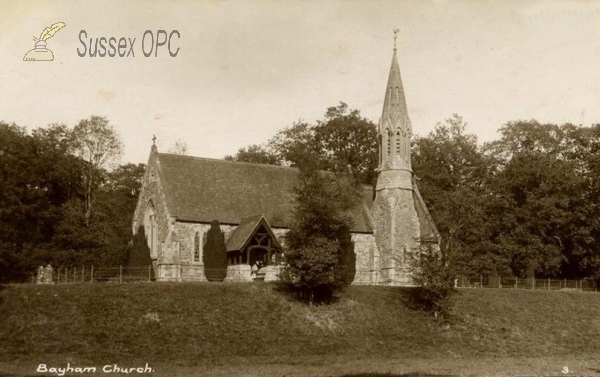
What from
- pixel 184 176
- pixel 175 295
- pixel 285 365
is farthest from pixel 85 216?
pixel 285 365

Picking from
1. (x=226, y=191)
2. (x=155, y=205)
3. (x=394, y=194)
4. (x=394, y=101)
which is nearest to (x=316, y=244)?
(x=226, y=191)

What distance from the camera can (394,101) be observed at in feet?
158

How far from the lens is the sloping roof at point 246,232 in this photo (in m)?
39.6

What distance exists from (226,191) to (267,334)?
55.1 feet

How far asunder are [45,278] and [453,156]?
35373mm

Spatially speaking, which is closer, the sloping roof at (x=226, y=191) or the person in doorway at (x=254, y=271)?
the person in doorway at (x=254, y=271)

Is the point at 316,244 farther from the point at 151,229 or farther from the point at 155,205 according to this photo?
the point at 151,229

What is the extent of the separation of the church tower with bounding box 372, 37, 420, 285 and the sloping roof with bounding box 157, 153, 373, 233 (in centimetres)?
174

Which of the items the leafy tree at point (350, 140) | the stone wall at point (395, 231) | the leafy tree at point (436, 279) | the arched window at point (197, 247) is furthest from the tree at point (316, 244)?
the leafy tree at point (350, 140)

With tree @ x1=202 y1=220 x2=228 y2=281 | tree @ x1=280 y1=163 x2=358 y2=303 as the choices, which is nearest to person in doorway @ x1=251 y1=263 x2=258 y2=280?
tree @ x1=202 y1=220 x2=228 y2=281

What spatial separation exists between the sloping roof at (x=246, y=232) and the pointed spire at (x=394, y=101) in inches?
503

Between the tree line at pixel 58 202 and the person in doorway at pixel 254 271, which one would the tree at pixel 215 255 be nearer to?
the person in doorway at pixel 254 271

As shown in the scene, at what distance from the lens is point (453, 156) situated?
59094 mm

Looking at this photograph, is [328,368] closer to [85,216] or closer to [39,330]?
[39,330]
